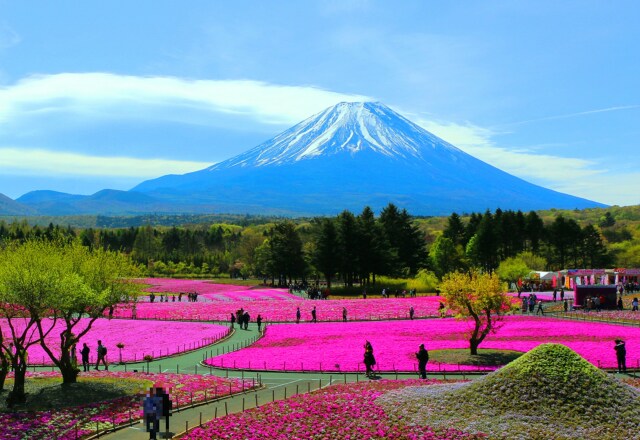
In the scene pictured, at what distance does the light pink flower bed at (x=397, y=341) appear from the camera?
120ft

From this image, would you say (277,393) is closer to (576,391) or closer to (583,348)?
(576,391)

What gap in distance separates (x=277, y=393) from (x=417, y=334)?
21.6 meters

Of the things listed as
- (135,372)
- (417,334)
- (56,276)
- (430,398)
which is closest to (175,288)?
(417,334)

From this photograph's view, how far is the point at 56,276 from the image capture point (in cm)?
2808

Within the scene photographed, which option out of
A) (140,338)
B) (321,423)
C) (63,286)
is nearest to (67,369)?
(63,286)

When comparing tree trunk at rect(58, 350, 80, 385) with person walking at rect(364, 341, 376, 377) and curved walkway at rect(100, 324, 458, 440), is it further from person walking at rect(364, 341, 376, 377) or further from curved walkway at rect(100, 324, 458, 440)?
person walking at rect(364, 341, 376, 377)

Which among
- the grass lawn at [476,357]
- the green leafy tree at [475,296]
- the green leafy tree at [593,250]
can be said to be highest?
the green leafy tree at [593,250]

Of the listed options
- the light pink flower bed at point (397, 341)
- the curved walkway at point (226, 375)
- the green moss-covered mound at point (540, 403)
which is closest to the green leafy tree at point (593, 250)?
the light pink flower bed at point (397, 341)

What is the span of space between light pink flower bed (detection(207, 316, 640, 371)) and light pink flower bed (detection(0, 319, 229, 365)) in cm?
505

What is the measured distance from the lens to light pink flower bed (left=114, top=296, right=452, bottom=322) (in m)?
63.5

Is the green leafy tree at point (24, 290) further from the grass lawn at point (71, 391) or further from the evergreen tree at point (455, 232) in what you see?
the evergreen tree at point (455, 232)

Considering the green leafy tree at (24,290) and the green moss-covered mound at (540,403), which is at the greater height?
the green leafy tree at (24,290)

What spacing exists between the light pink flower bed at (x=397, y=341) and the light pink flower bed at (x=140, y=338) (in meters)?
5.05

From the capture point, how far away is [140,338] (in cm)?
5103
